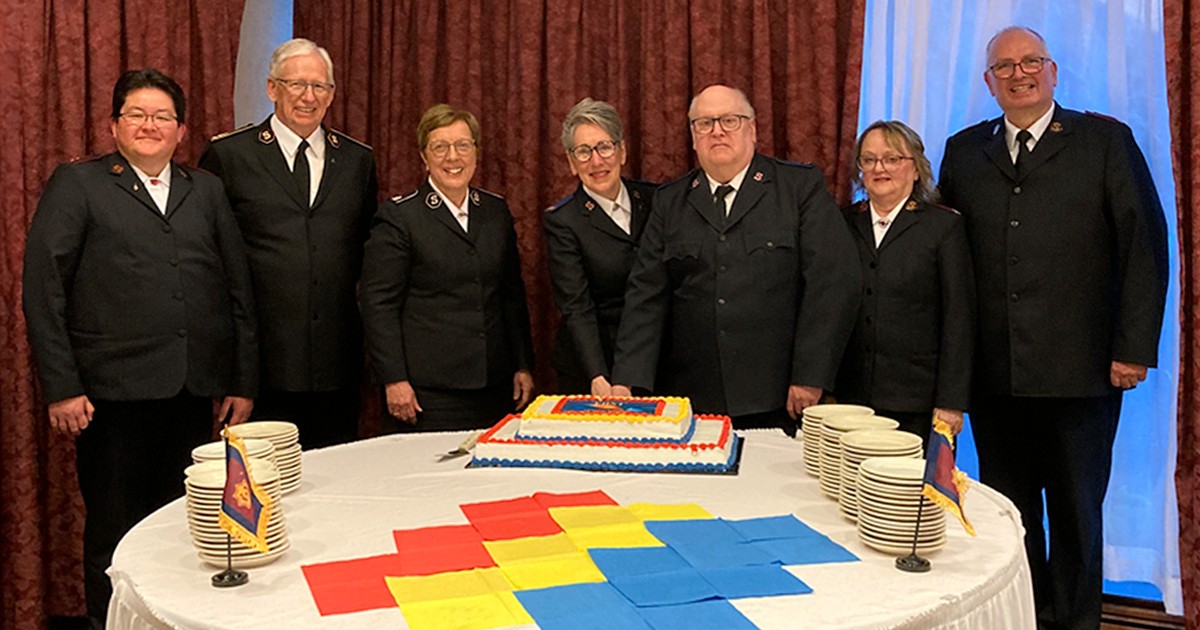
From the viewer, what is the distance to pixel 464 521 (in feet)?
5.88

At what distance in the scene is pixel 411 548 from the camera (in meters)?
1.65

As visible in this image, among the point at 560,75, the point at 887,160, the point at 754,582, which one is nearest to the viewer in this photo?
the point at 754,582

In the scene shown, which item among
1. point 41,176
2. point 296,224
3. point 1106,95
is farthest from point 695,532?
point 41,176

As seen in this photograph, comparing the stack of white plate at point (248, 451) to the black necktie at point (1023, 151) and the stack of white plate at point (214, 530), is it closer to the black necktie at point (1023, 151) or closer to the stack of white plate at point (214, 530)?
the stack of white plate at point (214, 530)

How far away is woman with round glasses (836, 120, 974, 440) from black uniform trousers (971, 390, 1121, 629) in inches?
11.3

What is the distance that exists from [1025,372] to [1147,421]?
74 centimetres

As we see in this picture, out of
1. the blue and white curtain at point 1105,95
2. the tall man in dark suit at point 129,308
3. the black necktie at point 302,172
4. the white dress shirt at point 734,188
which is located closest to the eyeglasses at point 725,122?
the white dress shirt at point 734,188

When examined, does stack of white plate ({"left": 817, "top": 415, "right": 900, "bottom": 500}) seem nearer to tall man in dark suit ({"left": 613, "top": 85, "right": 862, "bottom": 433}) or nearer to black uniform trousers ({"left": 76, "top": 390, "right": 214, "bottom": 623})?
tall man in dark suit ({"left": 613, "top": 85, "right": 862, "bottom": 433})

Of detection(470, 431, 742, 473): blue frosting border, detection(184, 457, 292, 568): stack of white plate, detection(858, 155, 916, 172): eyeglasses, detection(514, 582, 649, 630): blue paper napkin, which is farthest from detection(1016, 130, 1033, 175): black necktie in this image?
detection(184, 457, 292, 568): stack of white plate

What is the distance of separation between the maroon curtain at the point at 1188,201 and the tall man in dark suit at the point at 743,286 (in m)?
1.04

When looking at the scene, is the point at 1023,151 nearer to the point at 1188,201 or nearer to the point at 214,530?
the point at 1188,201

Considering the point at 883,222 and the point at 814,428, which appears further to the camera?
the point at 883,222

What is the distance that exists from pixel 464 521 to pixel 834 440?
0.71 meters

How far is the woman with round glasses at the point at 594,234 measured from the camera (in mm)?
3217
